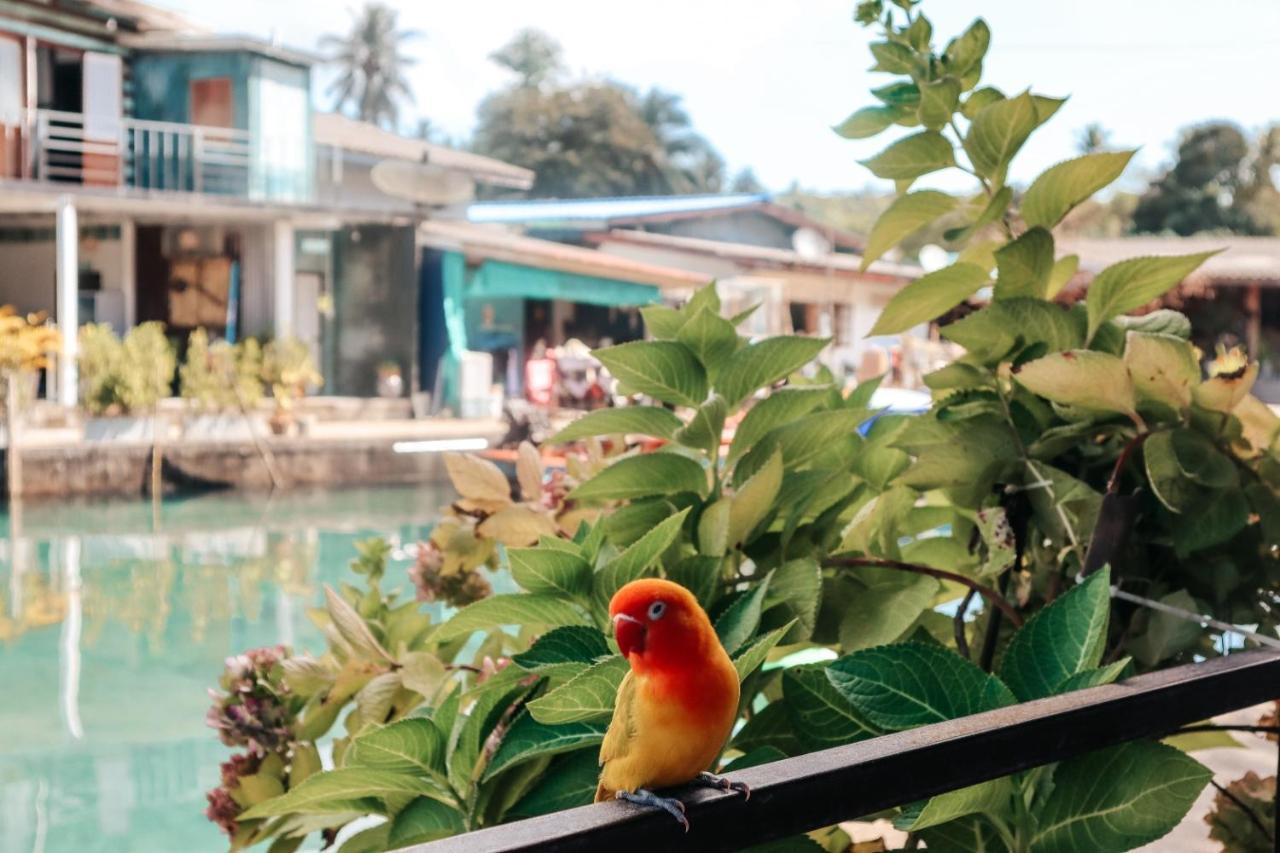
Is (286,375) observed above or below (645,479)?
below

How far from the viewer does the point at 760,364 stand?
810 mm

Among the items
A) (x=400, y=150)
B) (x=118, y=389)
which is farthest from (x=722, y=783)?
(x=400, y=150)

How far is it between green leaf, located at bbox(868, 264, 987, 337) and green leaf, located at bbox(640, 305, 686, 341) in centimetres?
16

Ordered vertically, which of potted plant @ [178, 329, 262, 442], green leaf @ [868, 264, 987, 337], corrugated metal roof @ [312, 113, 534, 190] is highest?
corrugated metal roof @ [312, 113, 534, 190]

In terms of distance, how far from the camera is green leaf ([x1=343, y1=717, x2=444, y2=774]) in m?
0.64

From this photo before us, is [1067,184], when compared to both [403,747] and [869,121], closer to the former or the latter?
[869,121]

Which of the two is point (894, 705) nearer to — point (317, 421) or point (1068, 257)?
point (1068, 257)

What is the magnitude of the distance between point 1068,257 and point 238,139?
15556mm

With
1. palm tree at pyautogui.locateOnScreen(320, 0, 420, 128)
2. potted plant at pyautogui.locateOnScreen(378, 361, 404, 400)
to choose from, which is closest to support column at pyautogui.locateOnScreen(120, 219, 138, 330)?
potted plant at pyautogui.locateOnScreen(378, 361, 404, 400)

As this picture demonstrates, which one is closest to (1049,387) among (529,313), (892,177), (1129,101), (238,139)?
(892,177)

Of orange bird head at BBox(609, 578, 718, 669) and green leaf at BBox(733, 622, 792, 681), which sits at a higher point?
orange bird head at BBox(609, 578, 718, 669)

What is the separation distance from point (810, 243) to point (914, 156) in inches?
767

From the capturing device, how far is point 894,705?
68cm

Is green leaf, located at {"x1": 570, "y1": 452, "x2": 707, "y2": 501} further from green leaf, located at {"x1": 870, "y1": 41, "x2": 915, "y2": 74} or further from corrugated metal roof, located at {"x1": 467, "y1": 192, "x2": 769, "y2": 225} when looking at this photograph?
corrugated metal roof, located at {"x1": 467, "y1": 192, "x2": 769, "y2": 225}
